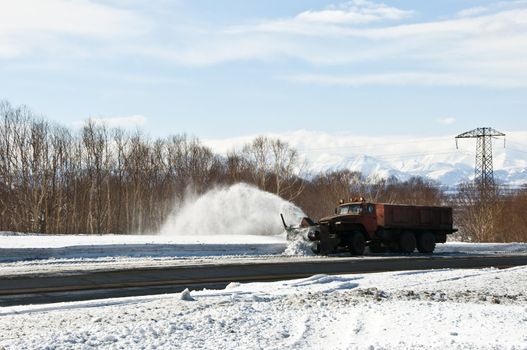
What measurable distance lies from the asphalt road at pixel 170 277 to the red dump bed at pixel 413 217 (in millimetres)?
4088

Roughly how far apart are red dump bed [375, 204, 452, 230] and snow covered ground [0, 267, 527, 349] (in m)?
14.0

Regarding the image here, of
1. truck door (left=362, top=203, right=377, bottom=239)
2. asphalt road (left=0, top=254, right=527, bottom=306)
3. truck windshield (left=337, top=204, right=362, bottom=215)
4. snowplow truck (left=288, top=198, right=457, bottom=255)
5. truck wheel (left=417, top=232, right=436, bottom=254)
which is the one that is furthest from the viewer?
truck wheel (left=417, top=232, right=436, bottom=254)

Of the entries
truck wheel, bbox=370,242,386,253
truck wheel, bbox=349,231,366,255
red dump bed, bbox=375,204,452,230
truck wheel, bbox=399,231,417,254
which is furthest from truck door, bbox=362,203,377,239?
truck wheel, bbox=399,231,417,254

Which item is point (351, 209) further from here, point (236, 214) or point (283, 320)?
point (283, 320)

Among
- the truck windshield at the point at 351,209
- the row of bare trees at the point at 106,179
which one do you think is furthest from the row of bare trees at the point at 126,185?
the truck windshield at the point at 351,209

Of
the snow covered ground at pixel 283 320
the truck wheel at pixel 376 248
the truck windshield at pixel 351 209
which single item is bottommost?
the snow covered ground at pixel 283 320

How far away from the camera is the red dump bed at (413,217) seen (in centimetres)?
2727

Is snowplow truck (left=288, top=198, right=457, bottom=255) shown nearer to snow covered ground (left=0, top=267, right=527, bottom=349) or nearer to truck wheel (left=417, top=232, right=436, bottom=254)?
truck wheel (left=417, top=232, right=436, bottom=254)

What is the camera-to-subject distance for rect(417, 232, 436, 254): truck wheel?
28.9 m

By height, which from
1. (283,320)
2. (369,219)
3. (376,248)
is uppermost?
(369,219)

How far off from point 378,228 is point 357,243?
61.3 inches

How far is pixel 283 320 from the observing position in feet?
30.8

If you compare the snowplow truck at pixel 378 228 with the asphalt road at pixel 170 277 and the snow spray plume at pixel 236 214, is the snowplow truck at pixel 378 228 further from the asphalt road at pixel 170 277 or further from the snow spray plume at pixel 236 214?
the snow spray plume at pixel 236 214

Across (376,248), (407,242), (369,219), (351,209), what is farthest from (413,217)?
(351,209)
